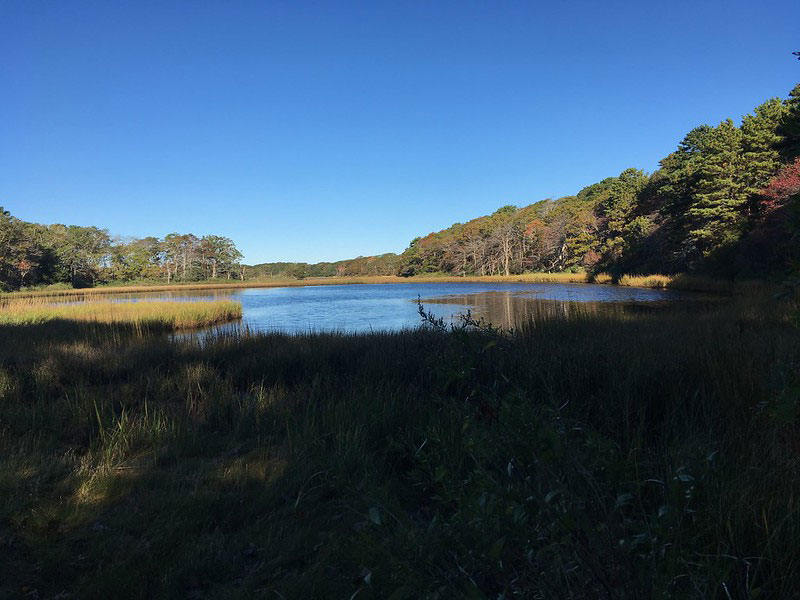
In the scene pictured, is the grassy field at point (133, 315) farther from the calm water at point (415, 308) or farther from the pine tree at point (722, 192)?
the pine tree at point (722, 192)

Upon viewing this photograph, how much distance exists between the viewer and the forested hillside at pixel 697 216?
66.8ft

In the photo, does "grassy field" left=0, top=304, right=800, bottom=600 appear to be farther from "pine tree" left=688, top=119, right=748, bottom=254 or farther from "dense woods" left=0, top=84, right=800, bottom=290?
"pine tree" left=688, top=119, right=748, bottom=254

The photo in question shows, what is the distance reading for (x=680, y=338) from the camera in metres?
6.66

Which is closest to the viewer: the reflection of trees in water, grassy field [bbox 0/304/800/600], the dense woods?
grassy field [bbox 0/304/800/600]

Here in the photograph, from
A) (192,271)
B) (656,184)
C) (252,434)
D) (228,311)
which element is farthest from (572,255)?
(192,271)

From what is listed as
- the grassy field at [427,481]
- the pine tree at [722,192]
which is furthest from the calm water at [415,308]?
the grassy field at [427,481]

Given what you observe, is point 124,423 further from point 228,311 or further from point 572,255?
point 572,255

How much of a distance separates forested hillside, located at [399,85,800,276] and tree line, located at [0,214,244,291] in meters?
52.4

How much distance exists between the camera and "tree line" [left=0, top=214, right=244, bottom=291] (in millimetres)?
45344

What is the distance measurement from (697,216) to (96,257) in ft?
234

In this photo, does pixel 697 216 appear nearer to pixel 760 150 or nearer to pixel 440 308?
pixel 760 150

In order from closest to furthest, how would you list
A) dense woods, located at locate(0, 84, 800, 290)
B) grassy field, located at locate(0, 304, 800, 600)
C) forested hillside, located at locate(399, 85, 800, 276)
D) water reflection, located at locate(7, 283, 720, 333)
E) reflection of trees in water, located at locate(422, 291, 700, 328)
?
grassy field, located at locate(0, 304, 800, 600), reflection of trees in water, located at locate(422, 291, 700, 328), water reflection, located at locate(7, 283, 720, 333), forested hillside, located at locate(399, 85, 800, 276), dense woods, located at locate(0, 84, 800, 290)

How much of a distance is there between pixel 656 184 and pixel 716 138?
32.1 feet

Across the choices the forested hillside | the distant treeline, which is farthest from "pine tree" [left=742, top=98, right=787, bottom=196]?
the distant treeline
